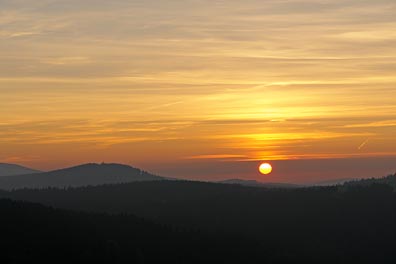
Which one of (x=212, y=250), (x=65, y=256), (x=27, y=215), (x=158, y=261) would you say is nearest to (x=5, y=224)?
(x=27, y=215)

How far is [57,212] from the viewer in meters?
197

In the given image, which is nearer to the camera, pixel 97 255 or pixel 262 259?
pixel 97 255

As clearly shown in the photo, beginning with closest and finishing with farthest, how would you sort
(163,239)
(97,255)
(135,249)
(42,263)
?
(42,263) → (97,255) → (135,249) → (163,239)

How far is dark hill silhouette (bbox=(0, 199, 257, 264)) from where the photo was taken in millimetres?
162250

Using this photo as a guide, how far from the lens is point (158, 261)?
568ft

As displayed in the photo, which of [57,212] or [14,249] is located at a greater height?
[57,212]

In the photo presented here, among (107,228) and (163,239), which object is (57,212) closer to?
(107,228)

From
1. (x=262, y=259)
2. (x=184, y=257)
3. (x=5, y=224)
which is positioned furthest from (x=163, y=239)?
(x=5, y=224)

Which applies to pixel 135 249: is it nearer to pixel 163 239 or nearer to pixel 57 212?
pixel 163 239

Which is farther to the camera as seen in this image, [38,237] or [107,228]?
[107,228]

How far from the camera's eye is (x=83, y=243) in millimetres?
173500

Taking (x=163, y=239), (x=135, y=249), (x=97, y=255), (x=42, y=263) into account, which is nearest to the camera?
(x=42, y=263)

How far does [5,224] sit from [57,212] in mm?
18651

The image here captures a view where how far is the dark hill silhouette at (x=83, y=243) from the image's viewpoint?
162250 millimetres
